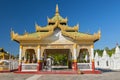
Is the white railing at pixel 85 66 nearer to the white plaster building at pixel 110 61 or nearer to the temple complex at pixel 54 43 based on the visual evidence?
the temple complex at pixel 54 43

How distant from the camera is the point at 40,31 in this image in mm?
22969

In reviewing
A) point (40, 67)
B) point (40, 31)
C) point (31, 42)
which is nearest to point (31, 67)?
point (40, 67)

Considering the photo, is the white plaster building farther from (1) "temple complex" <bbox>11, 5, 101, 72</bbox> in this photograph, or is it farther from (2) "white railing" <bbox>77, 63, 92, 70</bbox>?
(2) "white railing" <bbox>77, 63, 92, 70</bbox>

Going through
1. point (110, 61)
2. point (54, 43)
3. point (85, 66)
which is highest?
point (54, 43)

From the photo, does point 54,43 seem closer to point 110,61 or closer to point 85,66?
point 85,66

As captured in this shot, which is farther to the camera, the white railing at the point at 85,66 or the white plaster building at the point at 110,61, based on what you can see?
the white plaster building at the point at 110,61

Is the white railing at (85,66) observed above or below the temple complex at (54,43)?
below

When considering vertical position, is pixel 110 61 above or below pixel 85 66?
above

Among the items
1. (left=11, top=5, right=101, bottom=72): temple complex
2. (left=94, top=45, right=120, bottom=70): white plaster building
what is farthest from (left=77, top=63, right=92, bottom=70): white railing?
(left=94, top=45, right=120, bottom=70): white plaster building

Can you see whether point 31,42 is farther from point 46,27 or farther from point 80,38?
point 80,38

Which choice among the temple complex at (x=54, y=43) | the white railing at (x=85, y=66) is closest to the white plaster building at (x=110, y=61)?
the temple complex at (x=54, y=43)

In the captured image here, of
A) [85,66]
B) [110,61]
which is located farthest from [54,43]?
[110,61]

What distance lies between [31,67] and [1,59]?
19.5 ft

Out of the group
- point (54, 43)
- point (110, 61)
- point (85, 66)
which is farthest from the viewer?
point (110, 61)
